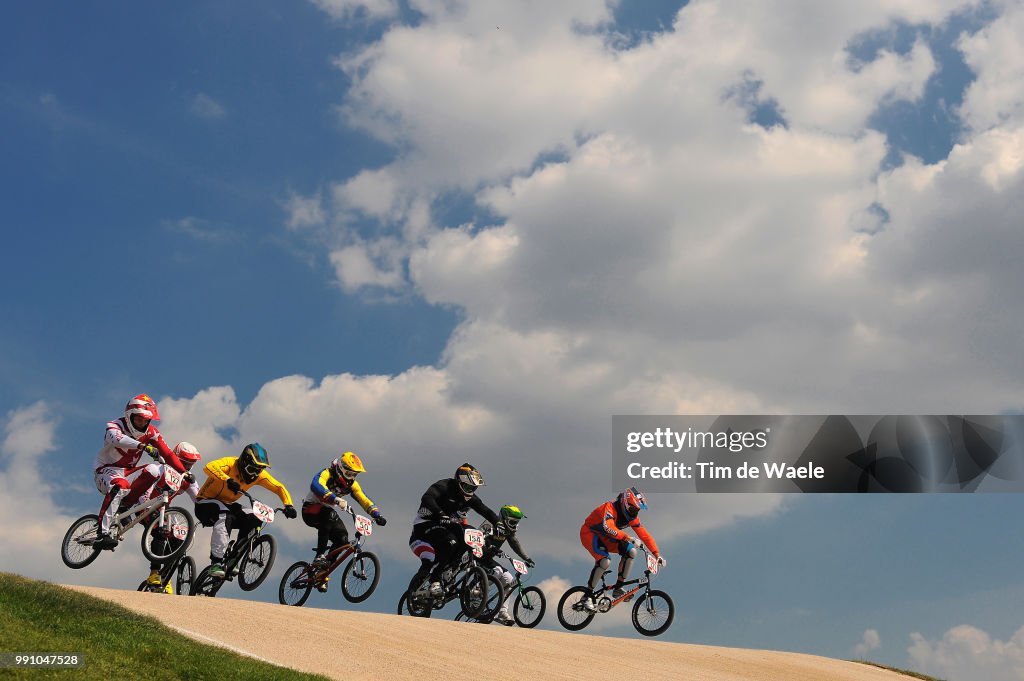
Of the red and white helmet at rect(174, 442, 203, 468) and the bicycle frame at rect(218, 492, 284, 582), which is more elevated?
the red and white helmet at rect(174, 442, 203, 468)

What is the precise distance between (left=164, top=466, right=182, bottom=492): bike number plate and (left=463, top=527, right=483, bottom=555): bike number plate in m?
5.21

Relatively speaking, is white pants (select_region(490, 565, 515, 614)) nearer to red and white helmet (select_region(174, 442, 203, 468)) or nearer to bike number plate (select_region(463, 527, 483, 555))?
bike number plate (select_region(463, 527, 483, 555))

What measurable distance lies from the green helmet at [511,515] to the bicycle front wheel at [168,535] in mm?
5784

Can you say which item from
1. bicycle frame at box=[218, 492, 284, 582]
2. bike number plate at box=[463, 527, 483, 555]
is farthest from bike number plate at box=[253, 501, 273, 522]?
bike number plate at box=[463, 527, 483, 555]

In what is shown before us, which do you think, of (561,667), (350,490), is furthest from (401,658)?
(350,490)

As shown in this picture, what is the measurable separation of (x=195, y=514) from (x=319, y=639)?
515 centimetres

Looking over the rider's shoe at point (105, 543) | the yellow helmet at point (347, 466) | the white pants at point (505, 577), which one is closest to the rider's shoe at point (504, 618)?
the white pants at point (505, 577)

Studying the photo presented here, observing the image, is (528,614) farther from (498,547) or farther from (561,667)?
(561,667)

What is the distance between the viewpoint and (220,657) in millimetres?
13125

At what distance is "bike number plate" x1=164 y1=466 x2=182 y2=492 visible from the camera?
18.8 m

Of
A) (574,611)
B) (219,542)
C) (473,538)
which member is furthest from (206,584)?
(574,611)

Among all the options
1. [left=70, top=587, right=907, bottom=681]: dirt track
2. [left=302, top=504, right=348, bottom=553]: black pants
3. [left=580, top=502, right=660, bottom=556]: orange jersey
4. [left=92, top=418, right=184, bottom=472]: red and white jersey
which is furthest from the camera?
[left=580, top=502, right=660, bottom=556]: orange jersey

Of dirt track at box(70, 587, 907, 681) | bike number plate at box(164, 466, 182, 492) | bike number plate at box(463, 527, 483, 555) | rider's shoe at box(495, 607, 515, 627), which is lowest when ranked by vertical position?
dirt track at box(70, 587, 907, 681)

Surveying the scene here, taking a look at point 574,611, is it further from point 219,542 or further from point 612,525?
point 219,542
